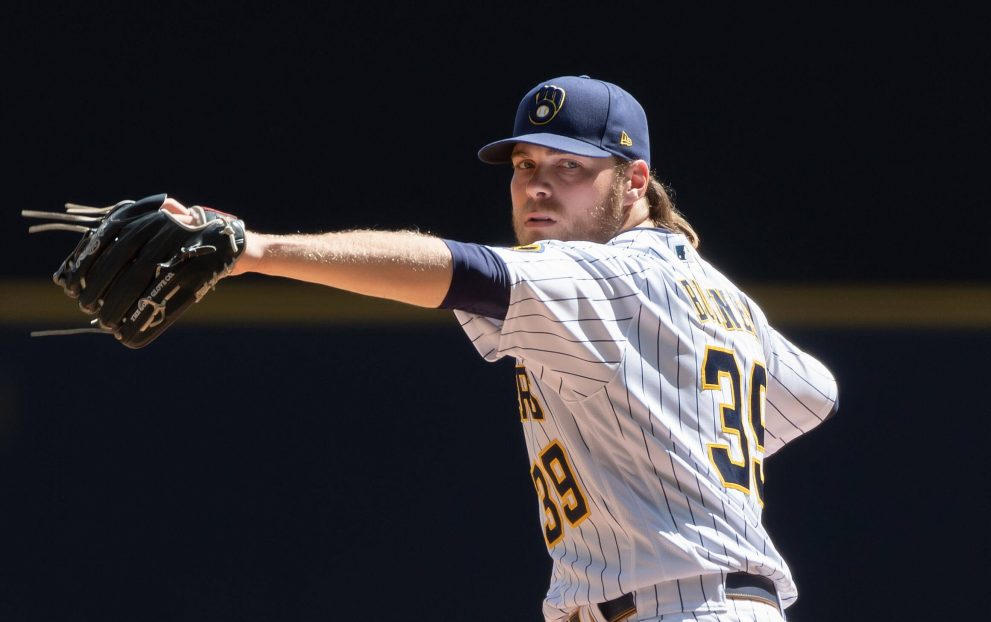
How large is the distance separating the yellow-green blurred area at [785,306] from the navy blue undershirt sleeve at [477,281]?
2221 millimetres

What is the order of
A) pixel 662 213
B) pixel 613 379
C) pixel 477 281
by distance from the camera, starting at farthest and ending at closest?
1. pixel 662 213
2. pixel 613 379
3. pixel 477 281

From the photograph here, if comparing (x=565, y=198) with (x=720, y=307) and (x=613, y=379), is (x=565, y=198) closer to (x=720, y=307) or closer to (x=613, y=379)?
(x=720, y=307)

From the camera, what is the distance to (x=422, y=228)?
4.04m

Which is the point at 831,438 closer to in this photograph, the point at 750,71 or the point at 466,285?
the point at 750,71

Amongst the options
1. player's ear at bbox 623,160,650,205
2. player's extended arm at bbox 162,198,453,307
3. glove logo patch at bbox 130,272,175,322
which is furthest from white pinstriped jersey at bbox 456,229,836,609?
glove logo patch at bbox 130,272,175,322

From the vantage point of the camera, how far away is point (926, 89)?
4.08 meters

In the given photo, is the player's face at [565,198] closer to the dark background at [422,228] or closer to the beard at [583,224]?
the beard at [583,224]

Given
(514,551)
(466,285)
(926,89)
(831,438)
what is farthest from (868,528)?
(466,285)

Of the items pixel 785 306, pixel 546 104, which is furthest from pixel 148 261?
pixel 785 306

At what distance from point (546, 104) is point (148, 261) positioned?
3.03 feet

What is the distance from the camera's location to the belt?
1.96 metres

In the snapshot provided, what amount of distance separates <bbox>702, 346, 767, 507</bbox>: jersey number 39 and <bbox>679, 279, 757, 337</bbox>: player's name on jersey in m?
0.06

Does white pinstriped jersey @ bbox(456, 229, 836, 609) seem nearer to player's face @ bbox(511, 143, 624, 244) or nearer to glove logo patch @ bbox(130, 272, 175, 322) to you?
player's face @ bbox(511, 143, 624, 244)

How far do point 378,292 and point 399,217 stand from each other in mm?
2333
